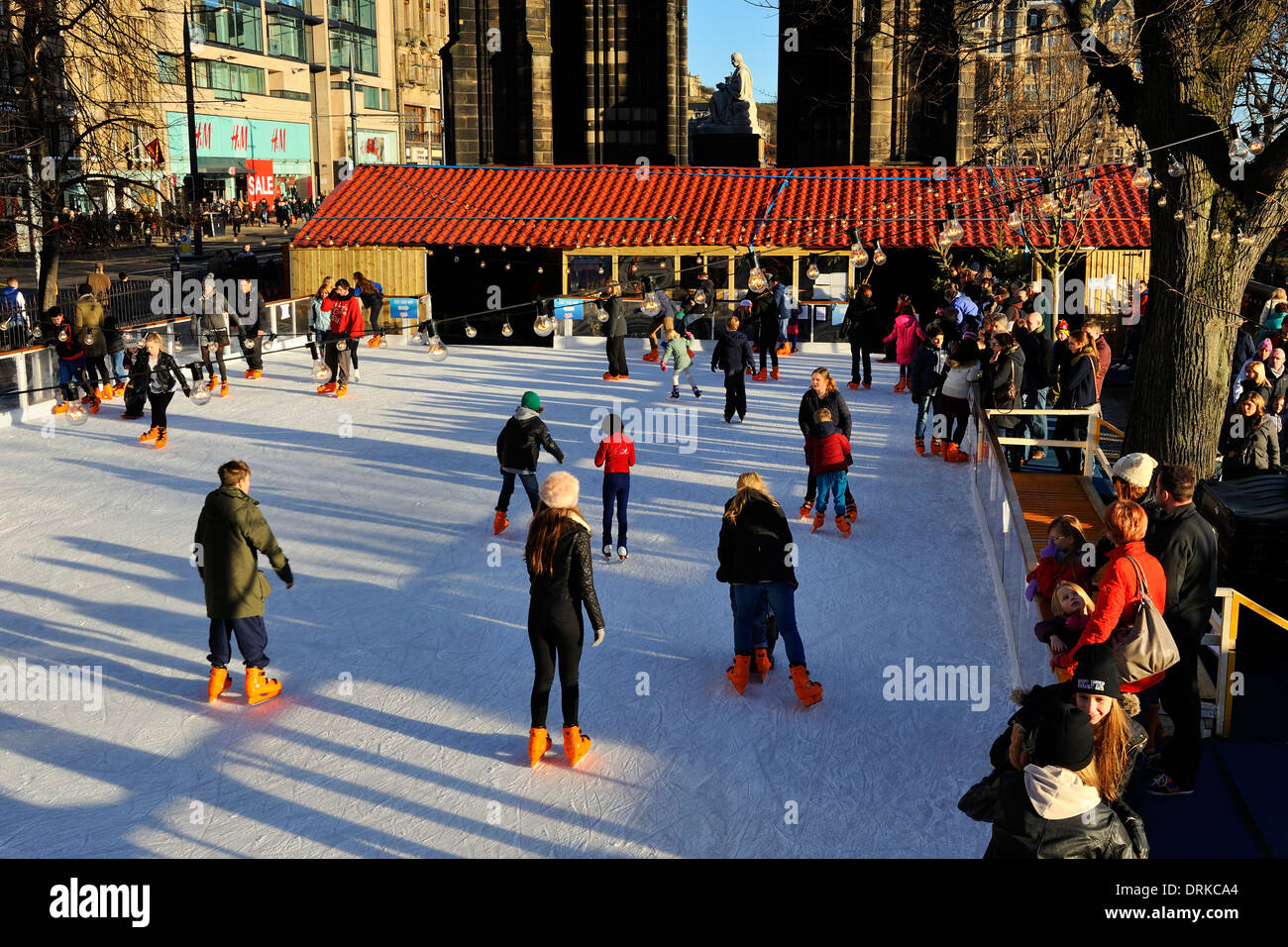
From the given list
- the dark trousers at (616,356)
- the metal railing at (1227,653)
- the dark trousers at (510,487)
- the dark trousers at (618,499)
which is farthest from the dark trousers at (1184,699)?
the dark trousers at (616,356)

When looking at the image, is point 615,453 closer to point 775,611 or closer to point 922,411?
point 775,611

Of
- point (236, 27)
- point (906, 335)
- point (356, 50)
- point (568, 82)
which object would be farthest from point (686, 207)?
point (356, 50)

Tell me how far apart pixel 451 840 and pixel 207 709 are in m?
2.39

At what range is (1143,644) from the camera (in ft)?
18.3

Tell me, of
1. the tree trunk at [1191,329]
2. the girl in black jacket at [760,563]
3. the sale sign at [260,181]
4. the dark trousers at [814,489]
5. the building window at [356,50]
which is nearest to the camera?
the girl in black jacket at [760,563]

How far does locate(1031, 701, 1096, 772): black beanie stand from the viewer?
4145mm

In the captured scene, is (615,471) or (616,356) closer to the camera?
(615,471)

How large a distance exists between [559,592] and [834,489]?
5.18m

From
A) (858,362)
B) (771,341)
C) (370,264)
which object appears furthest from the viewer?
(370,264)

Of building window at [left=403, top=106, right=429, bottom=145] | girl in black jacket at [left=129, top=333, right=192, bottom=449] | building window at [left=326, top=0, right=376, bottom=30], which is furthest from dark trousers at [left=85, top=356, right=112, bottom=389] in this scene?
building window at [left=403, top=106, right=429, bottom=145]

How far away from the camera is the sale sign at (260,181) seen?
187 feet

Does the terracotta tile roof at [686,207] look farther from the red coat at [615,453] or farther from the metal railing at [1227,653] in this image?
the metal railing at [1227,653]

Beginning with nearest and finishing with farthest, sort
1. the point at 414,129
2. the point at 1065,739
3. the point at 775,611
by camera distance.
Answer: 1. the point at 1065,739
2. the point at 775,611
3. the point at 414,129

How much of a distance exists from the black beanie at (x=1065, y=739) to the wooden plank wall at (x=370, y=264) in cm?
2360
